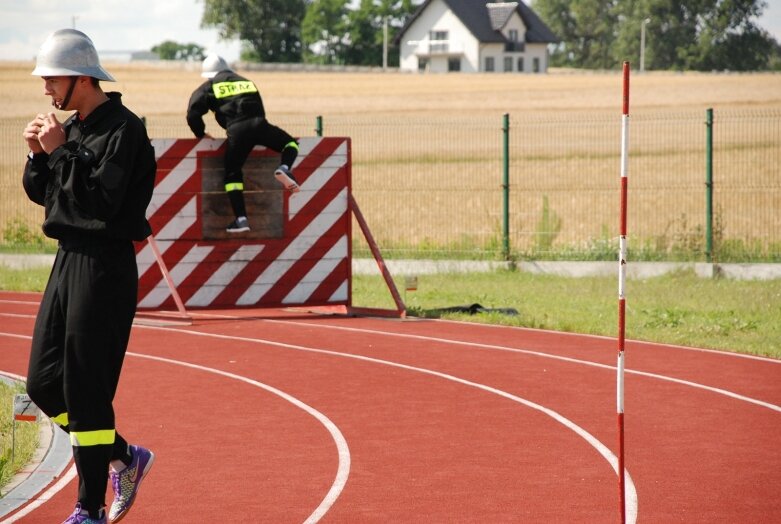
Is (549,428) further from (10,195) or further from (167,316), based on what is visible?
(10,195)

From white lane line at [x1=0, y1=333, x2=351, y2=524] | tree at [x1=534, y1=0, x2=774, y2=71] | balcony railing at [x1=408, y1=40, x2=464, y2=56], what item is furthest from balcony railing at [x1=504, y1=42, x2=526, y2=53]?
white lane line at [x1=0, y1=333, x2=351, y2=524]

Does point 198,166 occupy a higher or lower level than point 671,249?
higher

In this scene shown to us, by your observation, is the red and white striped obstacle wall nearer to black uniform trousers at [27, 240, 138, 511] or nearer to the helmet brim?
black uniform trousers at [27, 240, 138, 511]

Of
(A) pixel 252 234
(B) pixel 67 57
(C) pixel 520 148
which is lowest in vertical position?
(A) pixel 252 234

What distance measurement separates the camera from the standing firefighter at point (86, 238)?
6223mm

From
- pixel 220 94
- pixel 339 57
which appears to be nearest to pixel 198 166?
pixel 220 94

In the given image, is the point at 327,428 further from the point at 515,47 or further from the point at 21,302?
the point at 515,47

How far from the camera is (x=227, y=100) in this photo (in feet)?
49.9

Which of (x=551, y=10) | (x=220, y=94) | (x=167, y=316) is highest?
(x=551, y=10)

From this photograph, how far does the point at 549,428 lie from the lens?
934 cm

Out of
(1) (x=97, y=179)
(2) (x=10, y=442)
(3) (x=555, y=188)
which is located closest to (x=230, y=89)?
(2) (x=10, y=442)

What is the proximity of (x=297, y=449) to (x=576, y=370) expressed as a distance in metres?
3.85

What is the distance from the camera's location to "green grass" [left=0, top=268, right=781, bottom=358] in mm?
14023

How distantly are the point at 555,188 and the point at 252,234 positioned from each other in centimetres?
1426
